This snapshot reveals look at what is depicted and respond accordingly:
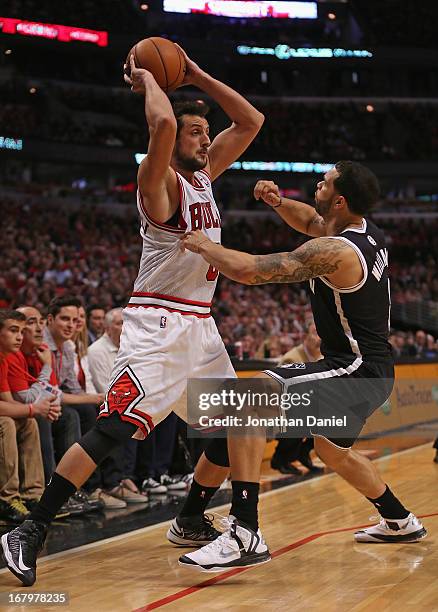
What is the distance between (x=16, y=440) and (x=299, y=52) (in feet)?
106

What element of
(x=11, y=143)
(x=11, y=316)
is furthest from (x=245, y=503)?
(x=11, y=143)

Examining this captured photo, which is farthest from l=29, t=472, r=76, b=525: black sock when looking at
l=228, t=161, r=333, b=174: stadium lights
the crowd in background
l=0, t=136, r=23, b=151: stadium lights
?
l=228, t=161, r=333, b=174: stadium lights

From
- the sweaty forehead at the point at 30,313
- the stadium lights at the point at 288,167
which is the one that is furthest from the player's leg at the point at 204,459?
the stadium lights at the point at 288,167

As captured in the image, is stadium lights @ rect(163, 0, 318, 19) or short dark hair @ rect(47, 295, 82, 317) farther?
stadium lights @ rect(163, 0, 318, 19)

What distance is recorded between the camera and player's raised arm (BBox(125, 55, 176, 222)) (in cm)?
468

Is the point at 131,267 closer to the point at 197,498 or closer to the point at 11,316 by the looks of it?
the point at 11,316

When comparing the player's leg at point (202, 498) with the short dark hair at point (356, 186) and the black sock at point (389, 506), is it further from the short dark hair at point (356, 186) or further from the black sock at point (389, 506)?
the short dark hair at point (356, 186)

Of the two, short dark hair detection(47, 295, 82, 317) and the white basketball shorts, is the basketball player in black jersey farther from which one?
short dark hair detection(47, 295, 82, 317)

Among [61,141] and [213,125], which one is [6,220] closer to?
[61,141]

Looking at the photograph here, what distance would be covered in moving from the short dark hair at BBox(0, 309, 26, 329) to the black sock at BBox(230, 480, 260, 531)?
244 cm

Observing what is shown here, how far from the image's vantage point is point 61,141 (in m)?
30.8

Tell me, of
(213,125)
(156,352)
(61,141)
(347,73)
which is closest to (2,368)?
(156,352)

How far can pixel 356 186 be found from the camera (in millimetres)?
5090

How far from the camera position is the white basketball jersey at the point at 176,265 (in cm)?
501
